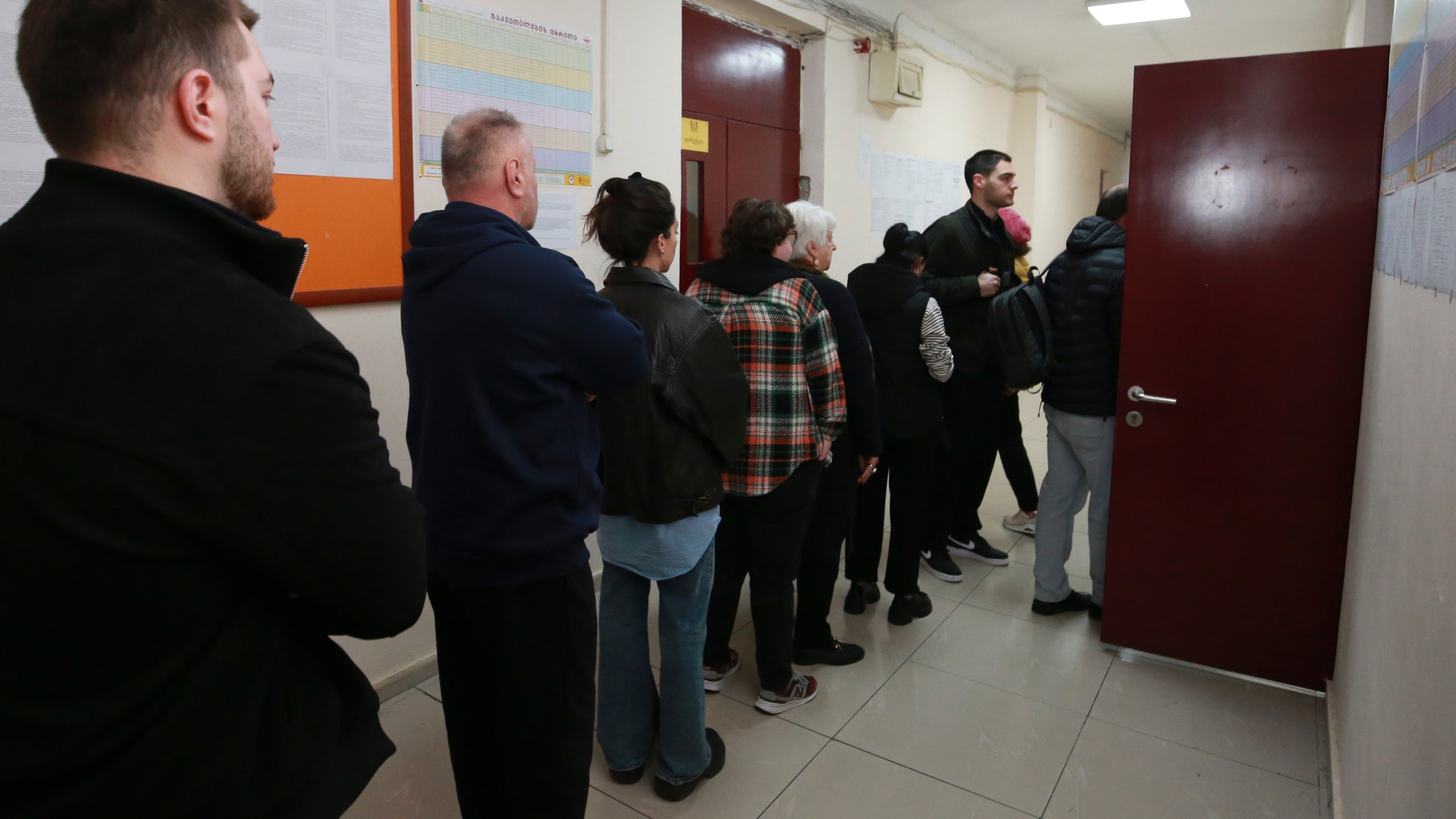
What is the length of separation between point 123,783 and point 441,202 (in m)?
2.03

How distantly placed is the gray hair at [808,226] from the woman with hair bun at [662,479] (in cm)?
63

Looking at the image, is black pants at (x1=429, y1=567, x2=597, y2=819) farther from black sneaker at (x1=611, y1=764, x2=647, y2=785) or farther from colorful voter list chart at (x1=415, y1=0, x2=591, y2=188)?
colorful voter list chart at (x1=415, y1=0, x2=591, y2=188)

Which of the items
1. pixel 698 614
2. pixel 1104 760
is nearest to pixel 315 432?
pixel 698 614

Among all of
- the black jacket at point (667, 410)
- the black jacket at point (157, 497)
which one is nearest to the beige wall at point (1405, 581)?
the black jacket at point (157, 497)

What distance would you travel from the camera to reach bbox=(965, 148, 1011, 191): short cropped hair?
3365 mm

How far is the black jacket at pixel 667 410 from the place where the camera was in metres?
1.81

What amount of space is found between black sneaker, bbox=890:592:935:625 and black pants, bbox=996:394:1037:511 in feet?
3.16

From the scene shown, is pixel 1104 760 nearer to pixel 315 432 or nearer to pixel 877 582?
pixel 877 582

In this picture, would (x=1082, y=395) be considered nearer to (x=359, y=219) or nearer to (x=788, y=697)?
(x=788, y=697)

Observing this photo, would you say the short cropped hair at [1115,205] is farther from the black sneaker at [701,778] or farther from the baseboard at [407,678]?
the baseboard at [407,678]

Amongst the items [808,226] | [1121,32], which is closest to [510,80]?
[808,226]

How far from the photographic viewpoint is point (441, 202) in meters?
2.48

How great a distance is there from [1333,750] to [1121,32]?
5.57 meters

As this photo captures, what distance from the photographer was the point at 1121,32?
6148 mm
